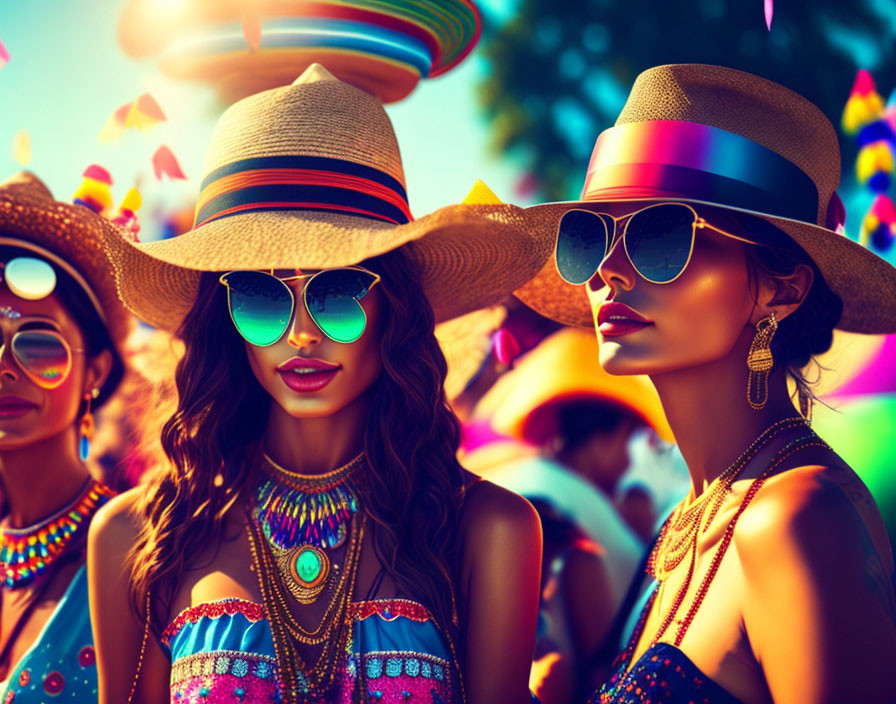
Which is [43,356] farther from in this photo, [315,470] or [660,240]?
[660,240]

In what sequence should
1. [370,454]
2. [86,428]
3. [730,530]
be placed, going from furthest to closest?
[86,428] < [370,454] < [730,530]

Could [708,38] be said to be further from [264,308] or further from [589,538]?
[264,308]

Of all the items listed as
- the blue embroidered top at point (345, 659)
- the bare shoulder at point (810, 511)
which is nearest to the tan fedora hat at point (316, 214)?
the blue embroidered top at point (345, 659)

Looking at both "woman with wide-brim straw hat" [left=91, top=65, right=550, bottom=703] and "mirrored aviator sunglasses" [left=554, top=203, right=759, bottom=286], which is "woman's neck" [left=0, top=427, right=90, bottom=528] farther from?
"mirrored aviator sunglasses" [left=554, top=203, right=759, bottom=286]

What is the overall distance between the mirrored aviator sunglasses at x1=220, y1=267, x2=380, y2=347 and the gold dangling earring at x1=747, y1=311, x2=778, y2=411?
92cm

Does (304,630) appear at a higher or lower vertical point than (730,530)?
lower

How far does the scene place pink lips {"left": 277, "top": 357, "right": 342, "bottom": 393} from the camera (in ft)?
7.60

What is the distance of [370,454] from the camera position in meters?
2.44

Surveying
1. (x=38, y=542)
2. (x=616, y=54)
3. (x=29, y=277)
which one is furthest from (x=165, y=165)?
(x=616, y=54)

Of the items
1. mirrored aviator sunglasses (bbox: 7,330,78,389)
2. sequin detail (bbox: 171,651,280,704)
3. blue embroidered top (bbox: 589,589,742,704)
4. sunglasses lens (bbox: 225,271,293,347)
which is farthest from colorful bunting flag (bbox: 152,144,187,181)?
blue embroidered top (bbox: 589,589,742,704)

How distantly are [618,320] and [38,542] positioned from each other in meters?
2.04

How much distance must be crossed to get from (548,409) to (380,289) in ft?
5.40

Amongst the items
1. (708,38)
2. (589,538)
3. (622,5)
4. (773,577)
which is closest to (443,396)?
(773,577)

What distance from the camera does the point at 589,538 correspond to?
3.60 metres
